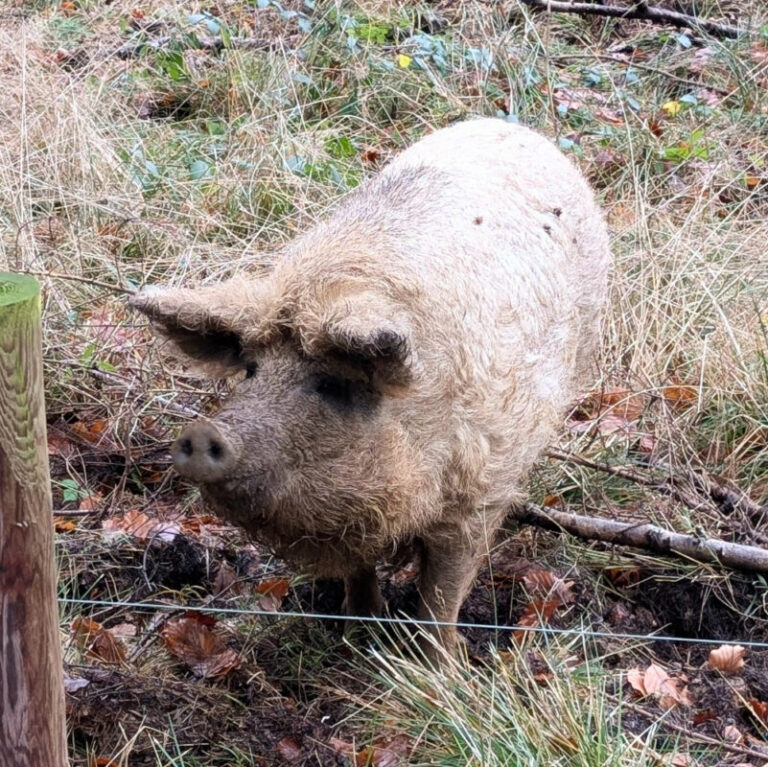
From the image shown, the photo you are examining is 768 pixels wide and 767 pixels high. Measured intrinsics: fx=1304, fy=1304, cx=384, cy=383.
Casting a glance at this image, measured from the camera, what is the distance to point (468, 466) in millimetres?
3895

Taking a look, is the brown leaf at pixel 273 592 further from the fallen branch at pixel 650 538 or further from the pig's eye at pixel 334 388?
the pig's eye at pixel 334 388

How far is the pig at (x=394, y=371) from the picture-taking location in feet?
11.2

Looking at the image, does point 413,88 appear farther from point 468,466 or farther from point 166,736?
point 166,736

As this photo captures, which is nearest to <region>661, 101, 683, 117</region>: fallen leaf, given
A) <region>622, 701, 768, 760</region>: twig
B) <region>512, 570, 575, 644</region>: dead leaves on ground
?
<region>512, 570, 575, 644</region>: dead leaves on ground

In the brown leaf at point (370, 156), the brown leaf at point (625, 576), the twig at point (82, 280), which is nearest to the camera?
the brown leaf at point (625, 576)

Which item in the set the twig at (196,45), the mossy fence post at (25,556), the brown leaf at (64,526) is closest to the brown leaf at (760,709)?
the mossy fence post at (25,556)

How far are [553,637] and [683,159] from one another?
4063 mm

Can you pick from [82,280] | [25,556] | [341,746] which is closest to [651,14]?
[82,280]

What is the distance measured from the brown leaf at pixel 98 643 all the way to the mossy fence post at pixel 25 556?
1.59m

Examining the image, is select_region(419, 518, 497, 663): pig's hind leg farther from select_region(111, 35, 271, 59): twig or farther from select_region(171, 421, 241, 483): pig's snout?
select_region(111, 35, 271, 59): twig

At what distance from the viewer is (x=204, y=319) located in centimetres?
365

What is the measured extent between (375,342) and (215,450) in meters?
0.49

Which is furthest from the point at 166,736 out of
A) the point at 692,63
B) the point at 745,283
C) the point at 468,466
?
the point at 692,63

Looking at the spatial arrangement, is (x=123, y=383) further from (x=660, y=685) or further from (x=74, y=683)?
(x=660, y=685)
